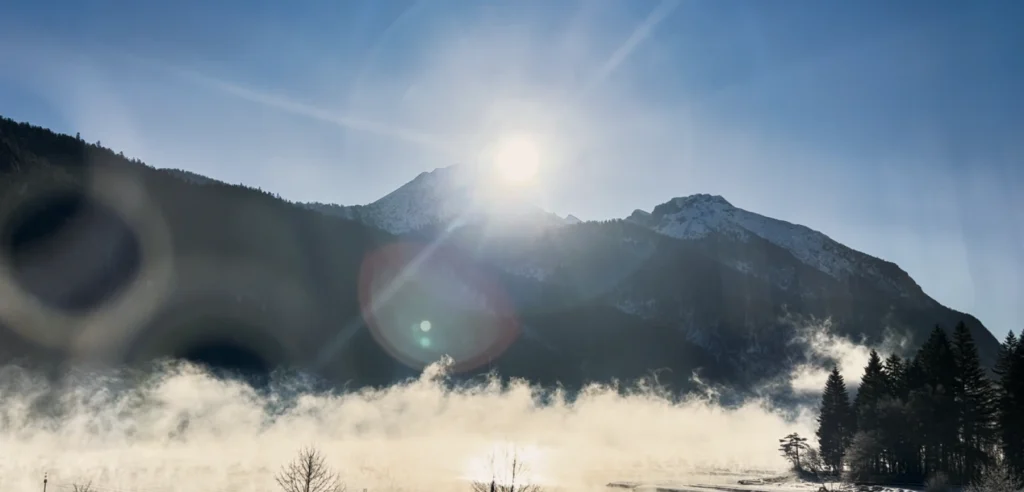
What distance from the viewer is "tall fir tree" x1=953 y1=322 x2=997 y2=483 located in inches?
4532

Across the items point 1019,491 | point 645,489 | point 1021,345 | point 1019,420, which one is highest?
point 1021,345

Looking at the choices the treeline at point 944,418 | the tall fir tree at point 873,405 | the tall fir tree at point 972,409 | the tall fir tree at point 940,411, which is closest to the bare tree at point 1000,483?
the treeline at point 944,418

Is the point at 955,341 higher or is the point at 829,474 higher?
the point at 955,341

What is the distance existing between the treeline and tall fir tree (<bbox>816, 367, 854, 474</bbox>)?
26.2 metres

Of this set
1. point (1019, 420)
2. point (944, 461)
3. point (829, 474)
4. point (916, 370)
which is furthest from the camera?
point (829, 474)

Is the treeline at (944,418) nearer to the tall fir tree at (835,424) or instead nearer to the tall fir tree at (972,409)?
the tall fir tree at (972,409)

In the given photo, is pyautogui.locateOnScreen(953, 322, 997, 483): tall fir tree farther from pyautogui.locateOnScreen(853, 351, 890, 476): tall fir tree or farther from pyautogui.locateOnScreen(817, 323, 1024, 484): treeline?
pyautogui.locateOnScreen(853, 351, 890, 476): tall fir tree

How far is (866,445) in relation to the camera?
428ft

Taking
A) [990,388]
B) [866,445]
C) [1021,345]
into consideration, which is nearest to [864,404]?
[866,445]

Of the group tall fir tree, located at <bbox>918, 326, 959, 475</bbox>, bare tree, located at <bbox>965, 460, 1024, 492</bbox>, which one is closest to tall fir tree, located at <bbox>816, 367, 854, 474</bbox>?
tall fir tree, located at <bbox>918, 326, 959, 475</bbox>

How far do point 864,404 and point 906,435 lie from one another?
1932 centimetres

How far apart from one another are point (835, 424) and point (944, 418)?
174ft

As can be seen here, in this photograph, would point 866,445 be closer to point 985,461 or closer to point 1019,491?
point 985,461

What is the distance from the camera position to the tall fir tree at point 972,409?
4532 inches
